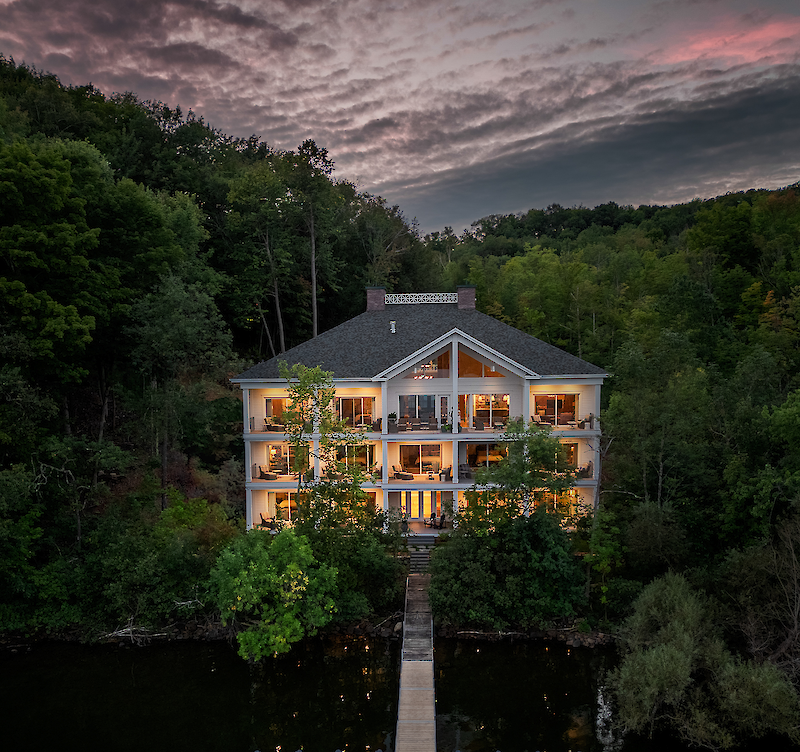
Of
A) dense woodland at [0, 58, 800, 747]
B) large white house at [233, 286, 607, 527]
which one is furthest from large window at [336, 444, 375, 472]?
dense woodland at [0, 58, 800, 747]

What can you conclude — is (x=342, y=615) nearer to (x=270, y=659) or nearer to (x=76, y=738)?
(x=270, y=659)

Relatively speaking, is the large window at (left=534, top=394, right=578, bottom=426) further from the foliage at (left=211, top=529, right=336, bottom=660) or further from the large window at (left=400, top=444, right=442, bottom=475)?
the foliage at (left=211, top=529, right=336, bottom=660)

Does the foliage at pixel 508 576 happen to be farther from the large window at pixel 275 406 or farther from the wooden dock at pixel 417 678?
the large window at pixel 275 406

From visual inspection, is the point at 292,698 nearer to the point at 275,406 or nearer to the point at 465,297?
the point at 275,406

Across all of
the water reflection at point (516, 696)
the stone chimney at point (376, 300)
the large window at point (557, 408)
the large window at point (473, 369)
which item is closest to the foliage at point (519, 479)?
the water reflection at point (516, 696)

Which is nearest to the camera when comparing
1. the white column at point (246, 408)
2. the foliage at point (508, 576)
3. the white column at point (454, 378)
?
the foliage at point (508, 576)

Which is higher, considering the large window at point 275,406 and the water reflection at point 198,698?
the large window at point 275,406

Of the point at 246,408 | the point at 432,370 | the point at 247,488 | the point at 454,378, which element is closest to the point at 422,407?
the point at 432,370

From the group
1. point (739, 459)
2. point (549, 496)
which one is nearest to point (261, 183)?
point (549, 496)
